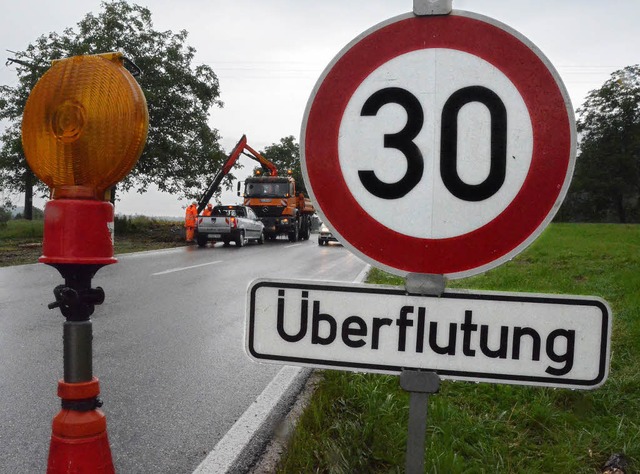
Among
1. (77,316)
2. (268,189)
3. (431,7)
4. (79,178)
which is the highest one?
(431,7)

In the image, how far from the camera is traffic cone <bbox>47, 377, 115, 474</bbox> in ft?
4.90

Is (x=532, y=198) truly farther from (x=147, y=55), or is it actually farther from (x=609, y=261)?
(x=147, y=55)

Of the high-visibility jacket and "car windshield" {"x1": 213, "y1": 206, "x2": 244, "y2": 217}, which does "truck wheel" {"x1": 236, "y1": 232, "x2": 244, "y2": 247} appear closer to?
"car windshield" {"x1": 213, "y1": 206, "x2": 244, "y2": 217}

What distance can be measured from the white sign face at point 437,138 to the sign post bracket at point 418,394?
0.12 meters

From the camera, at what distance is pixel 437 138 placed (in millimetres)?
1396

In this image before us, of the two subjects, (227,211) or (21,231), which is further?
(227,211)

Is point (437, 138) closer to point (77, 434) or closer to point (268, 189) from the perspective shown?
point (77, 434)

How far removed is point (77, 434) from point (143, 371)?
3.53 metres

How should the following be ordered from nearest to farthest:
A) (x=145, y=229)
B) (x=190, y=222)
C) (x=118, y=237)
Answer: (x=190, y=222) → (x=118, y=237) → (x=145, y=229)

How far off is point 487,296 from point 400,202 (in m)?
0.29

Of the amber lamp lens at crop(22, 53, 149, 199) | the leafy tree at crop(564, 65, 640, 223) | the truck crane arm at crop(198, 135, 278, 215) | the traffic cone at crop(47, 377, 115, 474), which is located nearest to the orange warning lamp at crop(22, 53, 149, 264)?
the amber lamp lens at crop(22, 53, 149, 199)

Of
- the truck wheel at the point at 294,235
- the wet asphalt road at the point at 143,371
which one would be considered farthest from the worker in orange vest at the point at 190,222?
the wet asphalt road at the point at 143,371

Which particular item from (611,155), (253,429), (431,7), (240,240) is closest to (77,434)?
(431,7)

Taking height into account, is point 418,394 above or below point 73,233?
below
